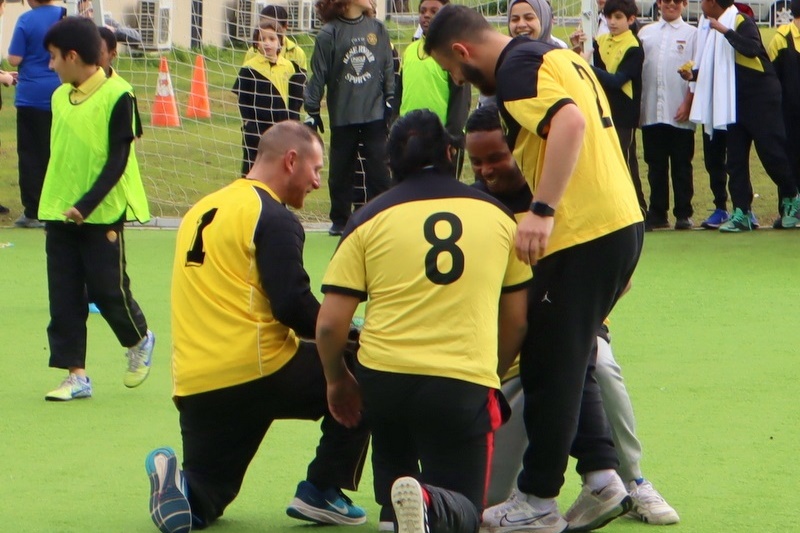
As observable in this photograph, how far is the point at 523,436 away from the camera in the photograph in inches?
165

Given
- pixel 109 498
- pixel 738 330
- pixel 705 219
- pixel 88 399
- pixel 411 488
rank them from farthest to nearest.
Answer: pixel 705 219, pixel 738 330, pixel 88 399, pixel 109 498, pixel 411 488

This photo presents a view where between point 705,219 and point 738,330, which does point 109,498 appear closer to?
point 738,330

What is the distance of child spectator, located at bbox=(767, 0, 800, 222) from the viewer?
10.2 metres

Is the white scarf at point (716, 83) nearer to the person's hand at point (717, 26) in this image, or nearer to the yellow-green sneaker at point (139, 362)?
the person's hand at point (717, 26)

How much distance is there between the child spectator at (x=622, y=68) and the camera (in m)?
10.2

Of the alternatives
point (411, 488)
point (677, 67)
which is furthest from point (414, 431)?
point (677, 67)

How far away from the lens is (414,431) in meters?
3.71

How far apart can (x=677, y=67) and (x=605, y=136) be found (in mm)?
6953

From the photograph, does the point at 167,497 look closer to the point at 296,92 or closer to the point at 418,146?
the point at 418,146

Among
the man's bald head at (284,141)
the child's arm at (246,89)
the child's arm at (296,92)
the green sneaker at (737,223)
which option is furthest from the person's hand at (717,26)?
the man's bald head at (284,141)

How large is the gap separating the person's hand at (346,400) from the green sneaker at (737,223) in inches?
273

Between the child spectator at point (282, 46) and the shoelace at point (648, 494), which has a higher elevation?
the child spectator at point (282, 46)

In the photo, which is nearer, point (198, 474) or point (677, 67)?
point (198, 474)

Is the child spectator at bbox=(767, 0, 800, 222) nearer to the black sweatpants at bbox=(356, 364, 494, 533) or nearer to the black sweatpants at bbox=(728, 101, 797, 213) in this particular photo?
the black sweatpants at bbox=(728, 101, 797, 213)
